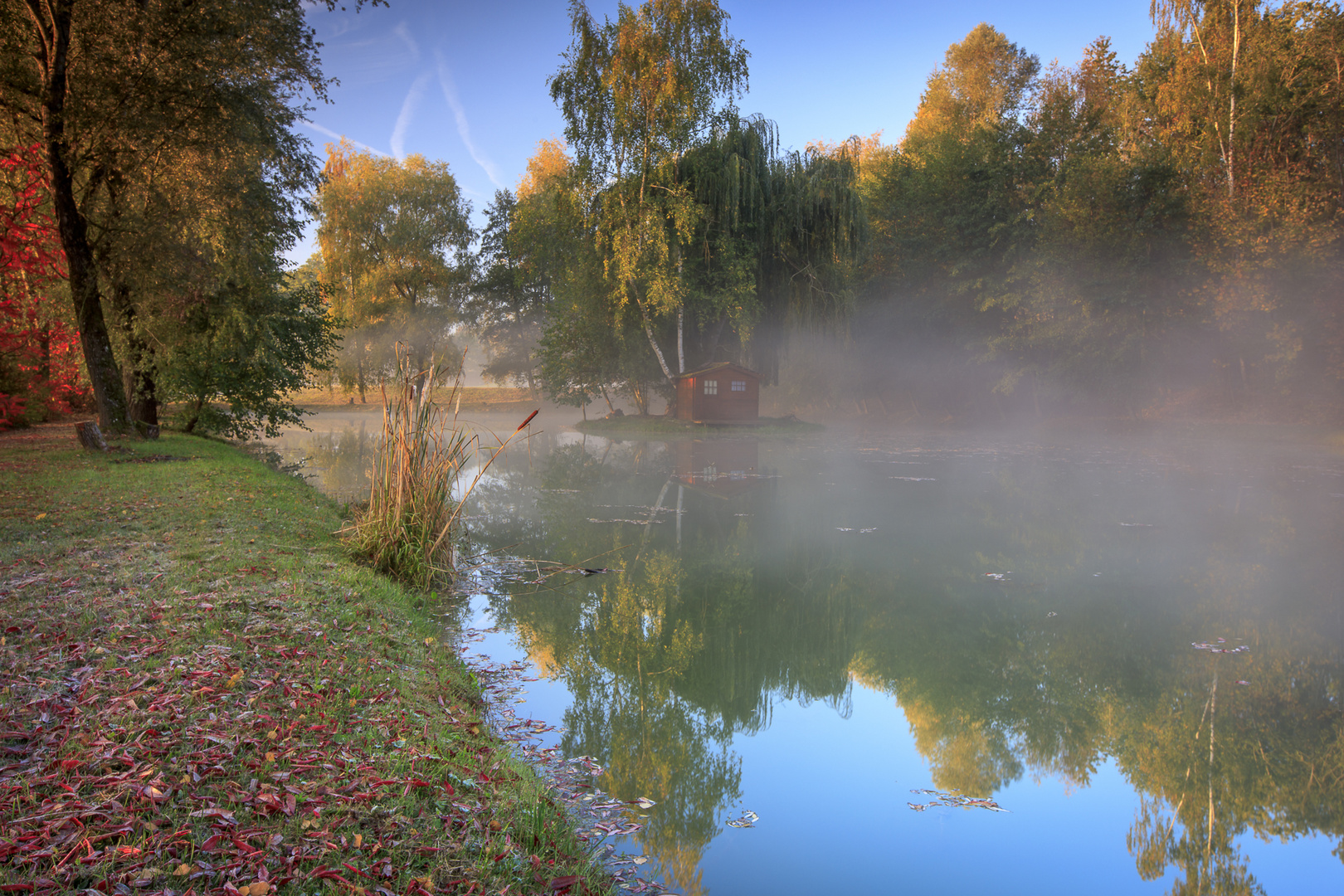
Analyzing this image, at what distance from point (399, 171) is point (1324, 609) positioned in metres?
40.3

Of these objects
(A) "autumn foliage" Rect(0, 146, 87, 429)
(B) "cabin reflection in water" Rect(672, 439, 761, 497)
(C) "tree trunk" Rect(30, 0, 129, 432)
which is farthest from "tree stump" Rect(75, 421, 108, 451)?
(B) "cabin reflection in water" Rect(672, 439, 761, 497)

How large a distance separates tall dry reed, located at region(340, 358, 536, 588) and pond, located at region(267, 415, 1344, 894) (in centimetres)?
74

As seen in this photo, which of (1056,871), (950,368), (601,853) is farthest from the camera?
(950,368)

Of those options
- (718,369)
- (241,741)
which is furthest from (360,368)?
(241,741)

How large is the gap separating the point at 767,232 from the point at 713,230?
7.20ft

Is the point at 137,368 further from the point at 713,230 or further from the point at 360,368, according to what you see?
the point at 360,368

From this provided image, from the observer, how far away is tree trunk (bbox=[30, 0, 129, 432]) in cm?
1080

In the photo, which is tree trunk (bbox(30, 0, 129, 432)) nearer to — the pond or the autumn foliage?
the autumn foliage

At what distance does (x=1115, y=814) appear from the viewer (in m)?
3.70

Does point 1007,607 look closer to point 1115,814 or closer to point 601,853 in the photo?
point 1115,814

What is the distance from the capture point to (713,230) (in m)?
25.3

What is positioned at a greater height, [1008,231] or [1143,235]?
[1008,231]

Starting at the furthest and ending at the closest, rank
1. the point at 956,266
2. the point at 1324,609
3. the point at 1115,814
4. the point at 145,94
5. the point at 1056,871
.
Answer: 1. the point at 956,266
2. the point at 145,94
3. the point at 1324,609
4. the point at 1115,814
5. the point at 1056,871

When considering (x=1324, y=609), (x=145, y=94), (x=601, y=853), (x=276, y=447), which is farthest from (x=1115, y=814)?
(x=276, y=447)
